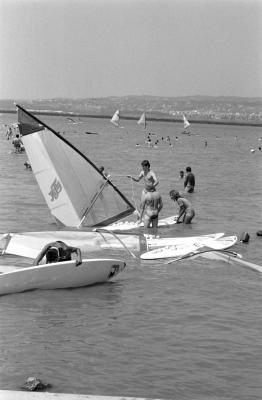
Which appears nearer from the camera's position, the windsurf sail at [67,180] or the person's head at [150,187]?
the windsurf sail at [67,180]

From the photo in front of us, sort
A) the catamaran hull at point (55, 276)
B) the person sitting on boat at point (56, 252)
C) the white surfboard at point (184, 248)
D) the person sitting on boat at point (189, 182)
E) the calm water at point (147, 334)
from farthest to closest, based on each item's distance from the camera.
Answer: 1. the person sitting on boat at point (189, 182)
2. the white surfboard at point (184, 248)
3. the person sitting on boat at point (56, 252)
4. the catamaran hull at point (55, 276)
5. the calm water at point (147, 334)

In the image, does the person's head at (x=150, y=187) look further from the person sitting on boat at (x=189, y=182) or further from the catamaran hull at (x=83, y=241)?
the person sitting on boat at (x=189, y=182)

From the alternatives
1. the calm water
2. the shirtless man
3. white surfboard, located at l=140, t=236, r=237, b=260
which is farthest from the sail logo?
white surfboard, located at l=140, t=236, r=237, b=260

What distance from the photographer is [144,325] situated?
13.5 metres

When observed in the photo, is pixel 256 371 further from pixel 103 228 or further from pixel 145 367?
pixel 103 228

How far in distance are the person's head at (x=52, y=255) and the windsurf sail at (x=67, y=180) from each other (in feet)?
18.1

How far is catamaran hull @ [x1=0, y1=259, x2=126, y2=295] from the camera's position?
582 inches

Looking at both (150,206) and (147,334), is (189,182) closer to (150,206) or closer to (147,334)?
(150,206)

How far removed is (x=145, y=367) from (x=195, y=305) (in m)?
3.97

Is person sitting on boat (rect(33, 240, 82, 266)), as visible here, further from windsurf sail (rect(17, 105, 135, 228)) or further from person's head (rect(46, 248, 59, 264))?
windsurf sail (rect(17, 105, 135, 228))

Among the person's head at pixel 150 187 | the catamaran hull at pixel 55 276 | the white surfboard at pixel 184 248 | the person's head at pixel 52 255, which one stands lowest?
the white surfboard at pixel 184 248

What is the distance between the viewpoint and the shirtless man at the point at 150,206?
890 inches

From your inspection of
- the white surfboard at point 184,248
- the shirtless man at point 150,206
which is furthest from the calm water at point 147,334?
the shirtless man at point 150,206

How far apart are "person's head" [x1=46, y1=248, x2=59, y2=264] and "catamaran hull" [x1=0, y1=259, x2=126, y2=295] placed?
348 mm
